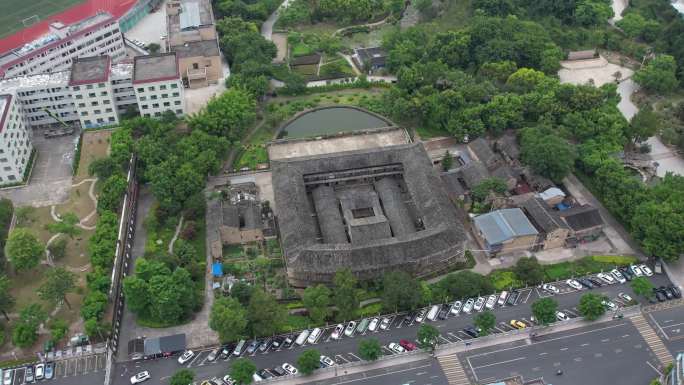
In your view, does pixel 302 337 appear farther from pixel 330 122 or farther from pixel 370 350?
pixel 330 122

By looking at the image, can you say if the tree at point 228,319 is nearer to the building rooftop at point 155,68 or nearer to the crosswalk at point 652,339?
the crosswalk at point 652,339

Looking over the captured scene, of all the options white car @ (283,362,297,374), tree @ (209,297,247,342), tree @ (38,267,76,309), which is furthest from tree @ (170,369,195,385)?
tree @ (38,267,76,309)

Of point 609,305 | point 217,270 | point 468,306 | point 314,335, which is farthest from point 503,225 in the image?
point 217,270

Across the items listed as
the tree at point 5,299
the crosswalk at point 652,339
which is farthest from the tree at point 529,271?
the tree at point 5,299

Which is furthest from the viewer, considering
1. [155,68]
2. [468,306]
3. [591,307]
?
[155,68]

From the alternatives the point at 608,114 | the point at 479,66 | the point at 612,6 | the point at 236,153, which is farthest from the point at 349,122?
the point at 612,6

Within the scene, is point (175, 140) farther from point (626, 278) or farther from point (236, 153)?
point (626, 278)

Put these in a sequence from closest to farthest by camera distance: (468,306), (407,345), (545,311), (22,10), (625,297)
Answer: (407,345) → (545,311) → (468,306) → (625,297) → (22,10)
